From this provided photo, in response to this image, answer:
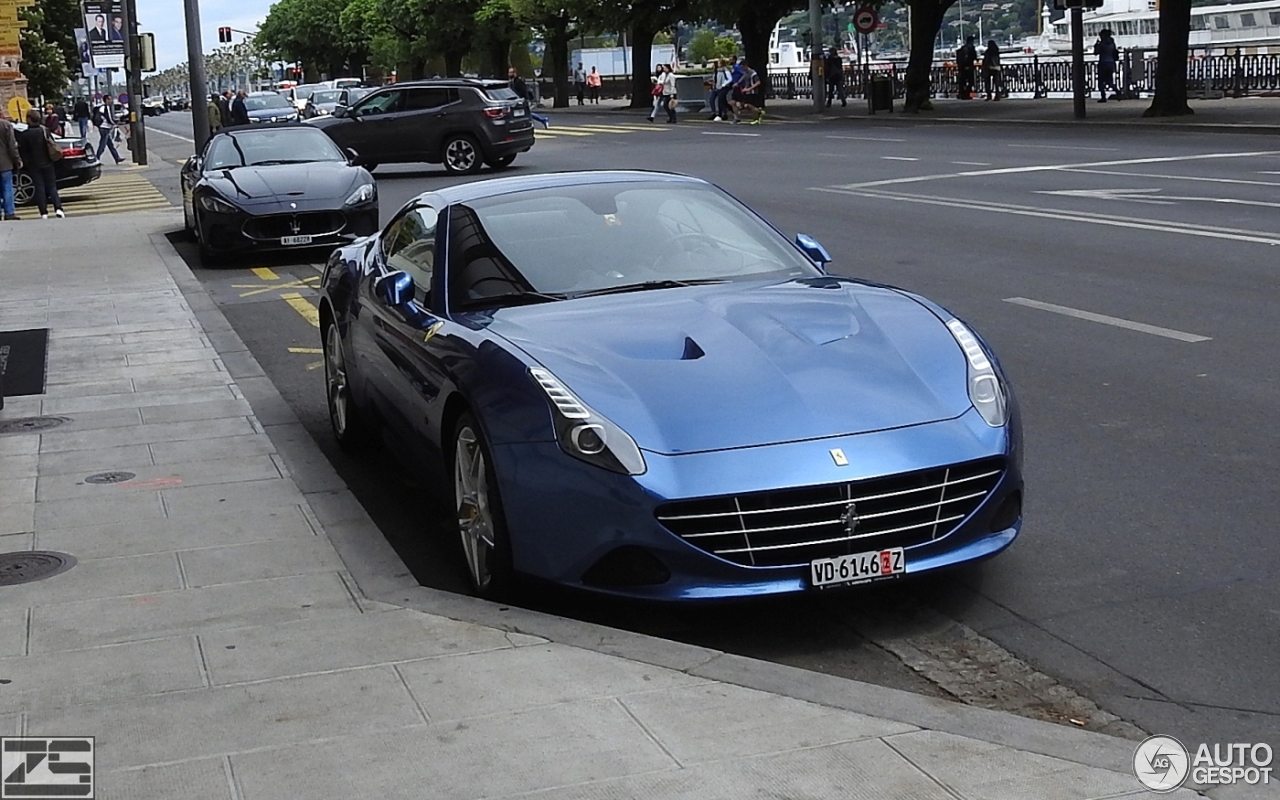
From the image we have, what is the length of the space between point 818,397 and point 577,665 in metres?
1.22

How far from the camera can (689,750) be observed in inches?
164

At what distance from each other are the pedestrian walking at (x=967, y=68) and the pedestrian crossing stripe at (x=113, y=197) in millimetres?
24678

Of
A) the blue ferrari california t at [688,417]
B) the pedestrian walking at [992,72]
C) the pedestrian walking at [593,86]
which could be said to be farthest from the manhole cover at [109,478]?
the pedestrian walking at [593,86]

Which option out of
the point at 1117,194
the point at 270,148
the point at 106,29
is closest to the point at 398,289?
the point at 270,148

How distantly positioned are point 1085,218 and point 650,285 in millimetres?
10840

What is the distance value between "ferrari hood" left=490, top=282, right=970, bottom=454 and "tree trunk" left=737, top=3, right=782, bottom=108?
51328 millimetres

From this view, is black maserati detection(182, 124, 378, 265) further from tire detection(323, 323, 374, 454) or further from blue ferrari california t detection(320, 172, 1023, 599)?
blue ferrari california t detection(320, 172, 1023, 599)

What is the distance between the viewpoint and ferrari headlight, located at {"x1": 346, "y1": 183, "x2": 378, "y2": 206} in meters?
17.9

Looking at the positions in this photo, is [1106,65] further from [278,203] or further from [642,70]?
[278,203]

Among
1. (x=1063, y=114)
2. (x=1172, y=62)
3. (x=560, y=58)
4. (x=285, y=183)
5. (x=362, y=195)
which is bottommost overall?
(x=362, y=195)

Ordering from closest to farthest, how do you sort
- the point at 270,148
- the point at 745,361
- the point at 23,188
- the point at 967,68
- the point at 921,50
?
the point at 745,361 → the point at 270,148 → the point at 23,188 → the point at 921,50 → the point at 967,68

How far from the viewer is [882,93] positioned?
47.8 meters

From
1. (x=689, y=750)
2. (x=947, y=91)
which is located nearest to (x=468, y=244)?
(x=689, y=750)

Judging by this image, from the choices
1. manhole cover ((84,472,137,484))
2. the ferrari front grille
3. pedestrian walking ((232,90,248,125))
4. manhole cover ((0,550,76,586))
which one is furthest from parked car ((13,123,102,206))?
the ferrari front grille
